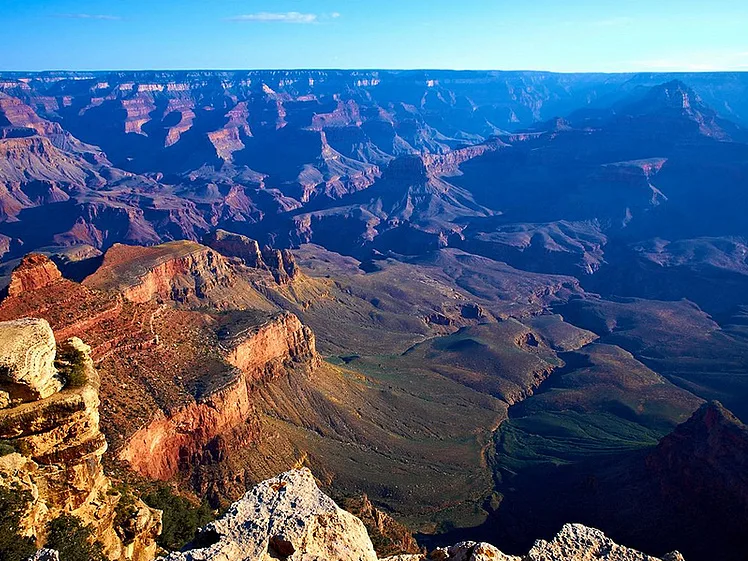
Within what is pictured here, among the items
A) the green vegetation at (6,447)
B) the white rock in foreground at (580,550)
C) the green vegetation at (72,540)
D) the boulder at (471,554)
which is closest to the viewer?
the boulder at (471,554)

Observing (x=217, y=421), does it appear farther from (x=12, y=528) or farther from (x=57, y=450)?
(x=12, y=528)

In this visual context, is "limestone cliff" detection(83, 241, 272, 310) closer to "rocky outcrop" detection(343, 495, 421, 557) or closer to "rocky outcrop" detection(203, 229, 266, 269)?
"rocky outcrop" detection(203, 229, 266, 269)

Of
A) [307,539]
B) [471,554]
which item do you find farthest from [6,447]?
[471,554]

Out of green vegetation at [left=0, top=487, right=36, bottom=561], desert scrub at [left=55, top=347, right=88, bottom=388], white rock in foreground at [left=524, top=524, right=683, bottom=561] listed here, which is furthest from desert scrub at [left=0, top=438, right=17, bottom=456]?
white rock in foreground at [left=524, top=524, right=683, bottom=561]

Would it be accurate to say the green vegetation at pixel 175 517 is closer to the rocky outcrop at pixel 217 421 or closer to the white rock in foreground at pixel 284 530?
the rocky outcrop at pixel 217 421

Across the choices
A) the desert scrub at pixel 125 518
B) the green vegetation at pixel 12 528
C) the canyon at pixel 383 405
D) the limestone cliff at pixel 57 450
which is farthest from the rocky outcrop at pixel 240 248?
the green vegetation at pixel 12 528

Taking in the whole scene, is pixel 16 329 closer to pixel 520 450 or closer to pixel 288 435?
pixel 288 435
